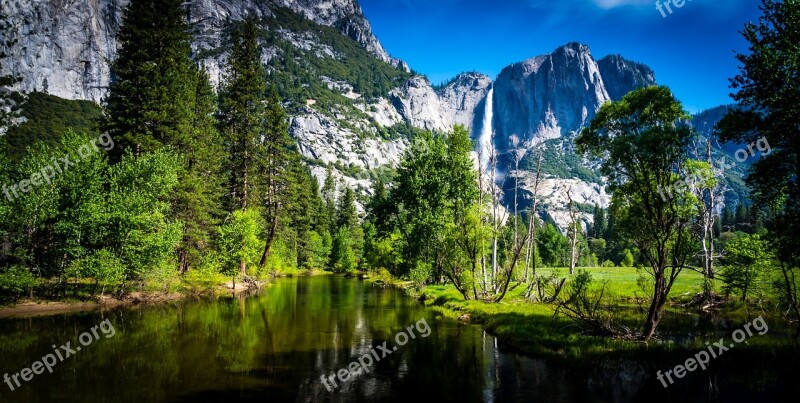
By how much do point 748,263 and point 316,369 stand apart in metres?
29.2

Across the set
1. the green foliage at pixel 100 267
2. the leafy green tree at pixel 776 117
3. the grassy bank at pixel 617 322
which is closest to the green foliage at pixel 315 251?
the grassy bank at pixel 617 322

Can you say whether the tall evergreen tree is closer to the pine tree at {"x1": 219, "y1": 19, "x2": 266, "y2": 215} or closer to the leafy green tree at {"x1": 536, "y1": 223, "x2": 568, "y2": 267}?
the pine tree at {"x1": 219, "y1": 19, "x2": 266, "y2": 215}

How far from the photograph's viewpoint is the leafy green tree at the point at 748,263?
26641mm

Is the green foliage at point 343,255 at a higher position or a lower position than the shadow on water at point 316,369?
higher

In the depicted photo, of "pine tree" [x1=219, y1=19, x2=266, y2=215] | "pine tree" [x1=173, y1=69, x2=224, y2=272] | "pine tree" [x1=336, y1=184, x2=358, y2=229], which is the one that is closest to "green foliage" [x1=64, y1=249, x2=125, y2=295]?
"pine tree" [x1=173, y1=69, x2=224, y2=272]

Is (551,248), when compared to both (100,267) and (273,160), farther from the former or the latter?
(100,267)

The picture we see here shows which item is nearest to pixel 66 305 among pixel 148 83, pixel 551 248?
pixel 148 83

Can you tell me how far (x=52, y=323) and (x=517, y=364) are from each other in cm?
2702

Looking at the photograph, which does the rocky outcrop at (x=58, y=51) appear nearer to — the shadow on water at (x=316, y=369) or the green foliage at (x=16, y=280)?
the green foliage at (x=16, y=280)

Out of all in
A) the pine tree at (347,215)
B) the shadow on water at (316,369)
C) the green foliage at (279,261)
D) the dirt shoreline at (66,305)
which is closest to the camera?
the shadow on water at (316,369)

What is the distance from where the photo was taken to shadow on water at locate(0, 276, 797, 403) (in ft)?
42.8

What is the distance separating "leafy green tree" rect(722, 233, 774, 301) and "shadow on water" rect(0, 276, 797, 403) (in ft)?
45.8

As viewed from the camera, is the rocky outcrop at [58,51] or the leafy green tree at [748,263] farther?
the rocky outcrop at [58,51]

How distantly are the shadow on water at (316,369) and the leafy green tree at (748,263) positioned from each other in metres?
14.0
